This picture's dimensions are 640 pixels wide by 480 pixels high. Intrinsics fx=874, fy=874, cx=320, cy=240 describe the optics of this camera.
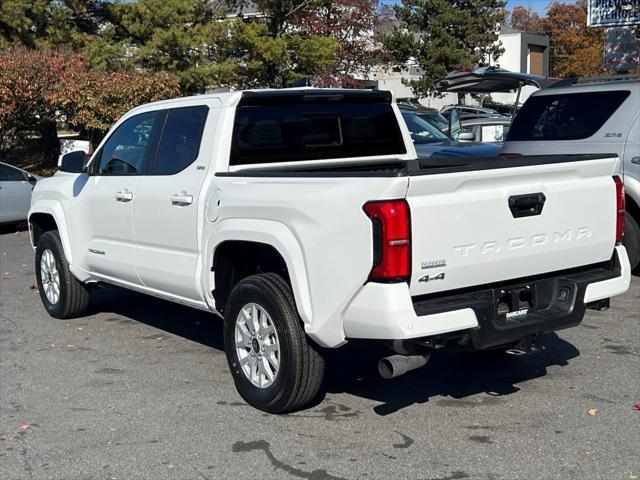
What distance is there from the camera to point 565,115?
30.7 feet

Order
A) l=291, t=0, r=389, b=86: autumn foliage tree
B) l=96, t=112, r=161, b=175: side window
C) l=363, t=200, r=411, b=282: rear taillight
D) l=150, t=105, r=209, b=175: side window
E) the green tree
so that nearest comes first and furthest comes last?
l=363, t=200, r=411, b=282: rear taillight, l=150, t=105, r=209, b=175: side window, l=96, t=112, r=161, b=175: side window, l=291, t=0, r=389, b=86: autumn foliage tree, the green tree

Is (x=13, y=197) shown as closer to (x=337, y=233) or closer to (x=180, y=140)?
(x=180, y=140)

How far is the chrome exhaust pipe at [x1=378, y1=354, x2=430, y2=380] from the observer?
15.4 feet

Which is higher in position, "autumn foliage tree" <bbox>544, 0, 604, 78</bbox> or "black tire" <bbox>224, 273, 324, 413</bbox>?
"autumn foliage tree" <bbox>544, 0, 604, 78</bbox>

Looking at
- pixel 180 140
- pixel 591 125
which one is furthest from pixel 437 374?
pixel 591 125

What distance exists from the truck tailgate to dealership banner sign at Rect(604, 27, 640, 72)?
14.4 meters

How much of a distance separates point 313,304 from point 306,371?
1.60 feet

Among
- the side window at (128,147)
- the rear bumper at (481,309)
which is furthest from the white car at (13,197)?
the rear bumper at (481,309)

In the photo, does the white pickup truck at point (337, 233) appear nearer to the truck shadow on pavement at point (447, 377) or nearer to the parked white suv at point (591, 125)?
the truck shadow on pavement at point (447, 377)

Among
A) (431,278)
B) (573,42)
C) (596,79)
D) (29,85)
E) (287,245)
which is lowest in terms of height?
(431,278)

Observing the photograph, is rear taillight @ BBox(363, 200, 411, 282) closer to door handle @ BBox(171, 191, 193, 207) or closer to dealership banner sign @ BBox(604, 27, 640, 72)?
door handle @ BBox(171, 191, 193, 207)

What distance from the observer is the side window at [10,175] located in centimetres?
1567

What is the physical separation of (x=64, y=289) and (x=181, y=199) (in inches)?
98.0

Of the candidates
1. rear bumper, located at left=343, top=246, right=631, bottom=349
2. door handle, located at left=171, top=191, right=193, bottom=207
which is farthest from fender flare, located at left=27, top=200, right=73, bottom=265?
rear bumper, located at left=343, top=246, right=631, bottom=349
